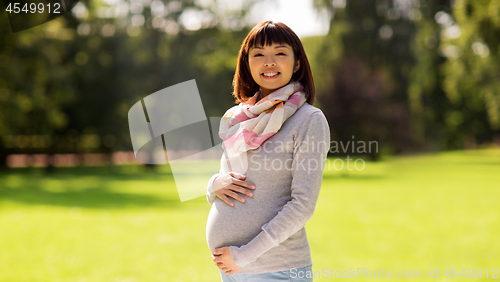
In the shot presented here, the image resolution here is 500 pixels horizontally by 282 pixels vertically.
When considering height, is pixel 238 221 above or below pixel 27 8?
below

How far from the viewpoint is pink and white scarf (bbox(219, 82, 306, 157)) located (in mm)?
1832

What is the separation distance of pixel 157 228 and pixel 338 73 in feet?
57.0

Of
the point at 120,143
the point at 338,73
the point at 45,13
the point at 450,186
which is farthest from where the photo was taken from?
the point at 120,143

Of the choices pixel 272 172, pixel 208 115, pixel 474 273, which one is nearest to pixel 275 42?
pixel 272 172

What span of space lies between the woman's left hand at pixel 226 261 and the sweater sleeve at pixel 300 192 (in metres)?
0.08

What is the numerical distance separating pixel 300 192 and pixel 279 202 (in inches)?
5.3

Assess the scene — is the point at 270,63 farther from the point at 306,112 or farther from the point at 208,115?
the point at 208,115

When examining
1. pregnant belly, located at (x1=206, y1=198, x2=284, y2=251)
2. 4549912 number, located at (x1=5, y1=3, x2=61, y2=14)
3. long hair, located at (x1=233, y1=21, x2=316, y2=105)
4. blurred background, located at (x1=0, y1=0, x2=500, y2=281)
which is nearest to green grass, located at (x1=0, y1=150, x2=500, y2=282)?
blurred background, located at (x1=0, y1=0, x2=500, y2=281)

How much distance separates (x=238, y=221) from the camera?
1.91 metres

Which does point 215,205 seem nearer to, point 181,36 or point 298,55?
point 298,55

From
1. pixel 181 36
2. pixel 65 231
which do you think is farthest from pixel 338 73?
pixel 65 231

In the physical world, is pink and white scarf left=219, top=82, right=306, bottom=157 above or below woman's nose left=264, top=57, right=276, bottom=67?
below

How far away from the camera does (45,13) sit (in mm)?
15594

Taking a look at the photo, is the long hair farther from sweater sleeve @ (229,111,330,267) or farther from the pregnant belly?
the pregnant belly
